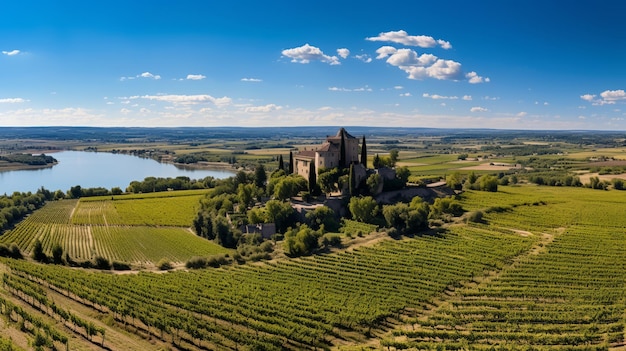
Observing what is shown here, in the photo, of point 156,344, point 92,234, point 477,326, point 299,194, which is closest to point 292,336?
point 156,344

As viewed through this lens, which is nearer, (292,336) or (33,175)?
(292,336)

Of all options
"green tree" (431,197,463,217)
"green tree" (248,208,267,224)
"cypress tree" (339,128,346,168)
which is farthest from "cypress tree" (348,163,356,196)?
"green tree" (248,208,267,224)

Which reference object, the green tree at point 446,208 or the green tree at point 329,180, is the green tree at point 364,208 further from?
the green tree at point 446,208

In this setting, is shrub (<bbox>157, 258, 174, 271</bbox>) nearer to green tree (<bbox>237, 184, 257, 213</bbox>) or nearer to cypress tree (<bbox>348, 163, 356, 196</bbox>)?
green tree (<bbox>237, 184, 257, 213</bbox>)

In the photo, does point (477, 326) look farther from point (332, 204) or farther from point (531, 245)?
point (332, 204)

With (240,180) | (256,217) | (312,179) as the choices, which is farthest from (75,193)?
(312,179)
